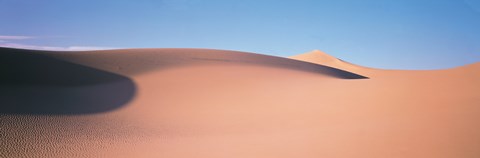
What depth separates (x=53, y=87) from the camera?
13.8 metres

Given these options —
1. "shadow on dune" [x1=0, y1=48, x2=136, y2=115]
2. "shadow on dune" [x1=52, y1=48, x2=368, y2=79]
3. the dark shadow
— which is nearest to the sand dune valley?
"shadow on dune" [x1=0, y1=48, x2=136, y2=115]

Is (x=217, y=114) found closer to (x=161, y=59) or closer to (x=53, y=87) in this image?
(x=53, y=87)

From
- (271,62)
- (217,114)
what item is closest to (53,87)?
(217,114)

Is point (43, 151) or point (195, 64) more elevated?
point (195, 64)

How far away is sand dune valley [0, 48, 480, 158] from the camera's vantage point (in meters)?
6.81

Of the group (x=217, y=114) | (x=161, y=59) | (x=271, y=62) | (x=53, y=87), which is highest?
(x=271, y=62)

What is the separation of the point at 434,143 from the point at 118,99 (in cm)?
1154

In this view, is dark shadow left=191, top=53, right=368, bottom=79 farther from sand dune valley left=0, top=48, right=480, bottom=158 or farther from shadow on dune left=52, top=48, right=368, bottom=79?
sand dune valley left=0, top=48, right=480, bottom=158

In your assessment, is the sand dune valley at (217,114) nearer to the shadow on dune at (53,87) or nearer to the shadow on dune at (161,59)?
the shadow on dune at (53,87)

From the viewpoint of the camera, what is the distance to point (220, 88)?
1590 cm

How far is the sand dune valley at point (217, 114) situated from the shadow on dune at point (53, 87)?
0.15 ft

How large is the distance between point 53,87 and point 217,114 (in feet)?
27.5

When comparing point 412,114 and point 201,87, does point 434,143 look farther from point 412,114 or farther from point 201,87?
point 201,87

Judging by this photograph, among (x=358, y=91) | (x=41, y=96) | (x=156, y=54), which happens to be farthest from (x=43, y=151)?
(x=156, y=54)
